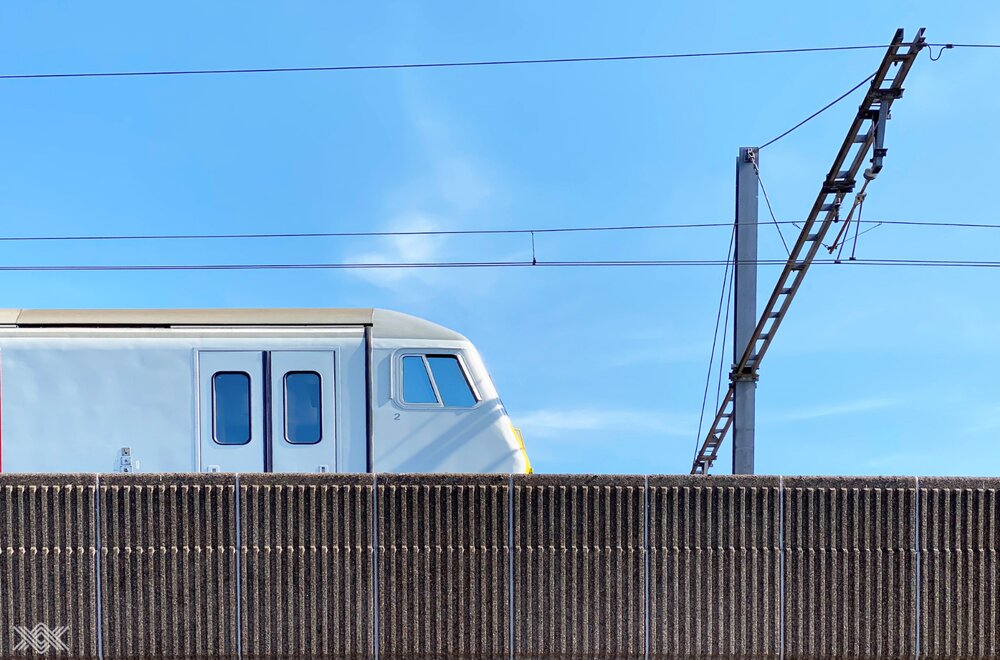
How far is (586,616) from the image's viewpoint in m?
6.92

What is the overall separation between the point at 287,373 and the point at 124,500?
3.32 meters

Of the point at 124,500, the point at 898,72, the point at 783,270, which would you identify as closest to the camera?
the point at 124,500

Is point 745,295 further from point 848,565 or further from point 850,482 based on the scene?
point 848,565

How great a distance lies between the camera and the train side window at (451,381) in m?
10.2

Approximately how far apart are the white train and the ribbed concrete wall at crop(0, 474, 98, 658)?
9.00ft

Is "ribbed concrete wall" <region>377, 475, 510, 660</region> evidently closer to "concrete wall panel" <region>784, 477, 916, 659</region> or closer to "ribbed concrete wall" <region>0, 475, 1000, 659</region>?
"ribbed concrete wall" <region>0, 475, 1000, 659</region>

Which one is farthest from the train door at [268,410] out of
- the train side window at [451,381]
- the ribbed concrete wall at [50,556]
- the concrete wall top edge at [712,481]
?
the concrete wall top edge at [712,481]

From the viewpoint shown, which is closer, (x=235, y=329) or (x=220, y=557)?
(x=220, y=557)

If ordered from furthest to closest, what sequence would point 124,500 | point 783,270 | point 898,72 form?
point 783,270, point 898,72, point 124,500

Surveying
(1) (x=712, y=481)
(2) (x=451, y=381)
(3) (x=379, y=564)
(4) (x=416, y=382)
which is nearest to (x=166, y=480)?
(3) (x=379, y=564)

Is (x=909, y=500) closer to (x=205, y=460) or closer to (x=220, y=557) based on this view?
(x=220, y=557)

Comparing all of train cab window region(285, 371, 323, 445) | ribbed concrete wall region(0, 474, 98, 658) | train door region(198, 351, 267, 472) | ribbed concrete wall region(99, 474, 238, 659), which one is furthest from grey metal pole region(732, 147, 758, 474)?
ribbed concrete wall region(0, 474, 98, 658)

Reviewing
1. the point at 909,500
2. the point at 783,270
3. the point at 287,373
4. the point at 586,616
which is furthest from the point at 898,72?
the point at 287,373

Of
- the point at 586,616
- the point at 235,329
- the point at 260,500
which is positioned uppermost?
the point at 235,329
